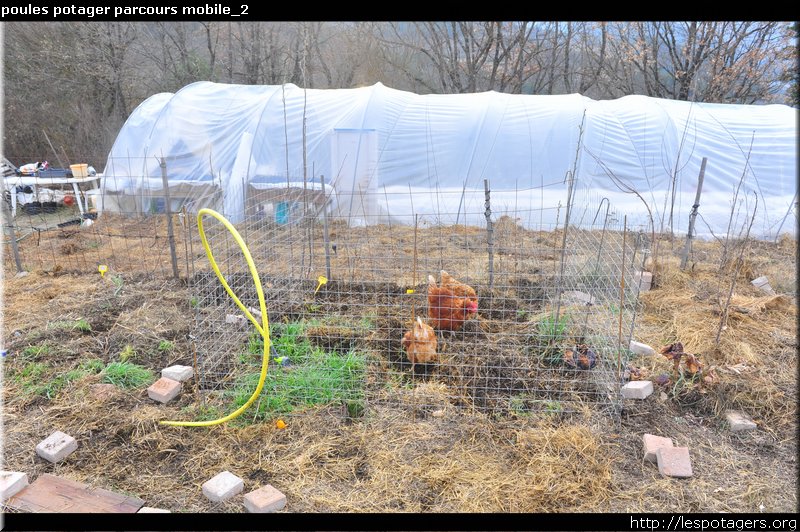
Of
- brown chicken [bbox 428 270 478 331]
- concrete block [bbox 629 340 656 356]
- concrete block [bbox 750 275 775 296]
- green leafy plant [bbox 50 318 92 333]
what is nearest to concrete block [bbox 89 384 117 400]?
green leafy plant [bbox 50 318 92 333]

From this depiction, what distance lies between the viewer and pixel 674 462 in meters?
2.87

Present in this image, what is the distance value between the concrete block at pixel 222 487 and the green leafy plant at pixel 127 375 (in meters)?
1.34

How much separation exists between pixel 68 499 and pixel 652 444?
336 centimetres

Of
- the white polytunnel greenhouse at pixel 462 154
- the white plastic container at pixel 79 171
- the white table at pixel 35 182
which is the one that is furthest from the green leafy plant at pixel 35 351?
the white plastic container at pixel 79 171

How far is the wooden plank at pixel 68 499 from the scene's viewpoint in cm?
255

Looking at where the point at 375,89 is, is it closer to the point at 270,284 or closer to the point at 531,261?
the point at 531,261

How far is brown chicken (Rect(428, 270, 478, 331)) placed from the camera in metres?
3.97

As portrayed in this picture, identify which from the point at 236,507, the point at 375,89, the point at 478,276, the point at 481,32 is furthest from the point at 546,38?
the point at 236,507

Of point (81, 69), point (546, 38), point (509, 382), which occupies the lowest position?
point (509, 382)

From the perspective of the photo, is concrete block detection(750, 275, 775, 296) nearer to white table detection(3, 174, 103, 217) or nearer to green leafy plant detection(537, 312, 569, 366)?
green leafy plant detection(537, 312, 569, 366)

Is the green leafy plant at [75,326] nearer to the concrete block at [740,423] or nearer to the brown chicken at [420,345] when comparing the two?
the brown chicken at [420,345]

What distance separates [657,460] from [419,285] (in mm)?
2864

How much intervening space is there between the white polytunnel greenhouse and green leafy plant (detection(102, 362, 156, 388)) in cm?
518

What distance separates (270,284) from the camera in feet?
16.3
